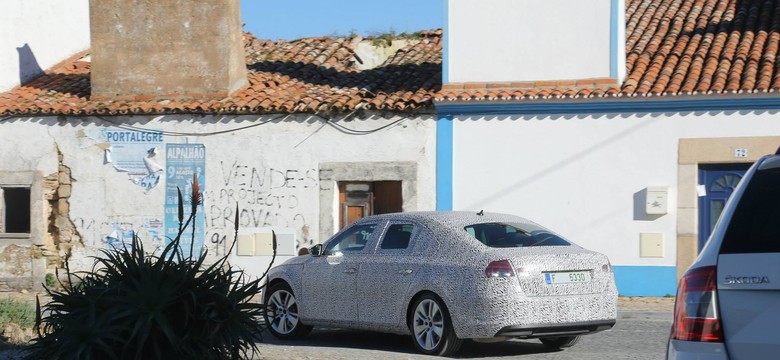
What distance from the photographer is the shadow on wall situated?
22.8 meters

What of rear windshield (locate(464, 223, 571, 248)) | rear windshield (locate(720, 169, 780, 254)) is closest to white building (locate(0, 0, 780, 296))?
rear windshield (locate(464, 223, 571, 248))

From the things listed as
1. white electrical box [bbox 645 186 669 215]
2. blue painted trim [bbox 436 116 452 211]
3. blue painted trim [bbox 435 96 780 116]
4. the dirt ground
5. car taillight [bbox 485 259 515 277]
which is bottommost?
the dirt ground

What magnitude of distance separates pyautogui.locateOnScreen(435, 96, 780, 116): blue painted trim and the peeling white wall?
105 millimetres

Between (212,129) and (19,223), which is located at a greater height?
(212,129)

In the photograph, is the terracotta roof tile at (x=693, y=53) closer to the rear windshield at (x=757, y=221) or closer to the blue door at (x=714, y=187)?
the blue door at (x=714, y=187)

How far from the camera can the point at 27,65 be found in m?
23.0

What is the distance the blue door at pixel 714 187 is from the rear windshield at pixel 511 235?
7.50m

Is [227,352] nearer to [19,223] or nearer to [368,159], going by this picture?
[368,159]

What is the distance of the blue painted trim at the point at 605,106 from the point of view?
58.6ft

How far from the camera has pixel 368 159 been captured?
19.8m

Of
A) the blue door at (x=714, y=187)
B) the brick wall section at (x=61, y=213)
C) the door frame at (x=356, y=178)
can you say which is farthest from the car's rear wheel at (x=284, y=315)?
the brick wall section at (x=61, y=213)

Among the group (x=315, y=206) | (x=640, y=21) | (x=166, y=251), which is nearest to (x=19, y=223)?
(x=315, y=206)

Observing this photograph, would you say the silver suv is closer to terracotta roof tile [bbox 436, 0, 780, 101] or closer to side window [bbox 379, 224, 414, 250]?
side window [bbox 379, 224, 414, 250]

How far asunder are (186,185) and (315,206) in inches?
99.6
